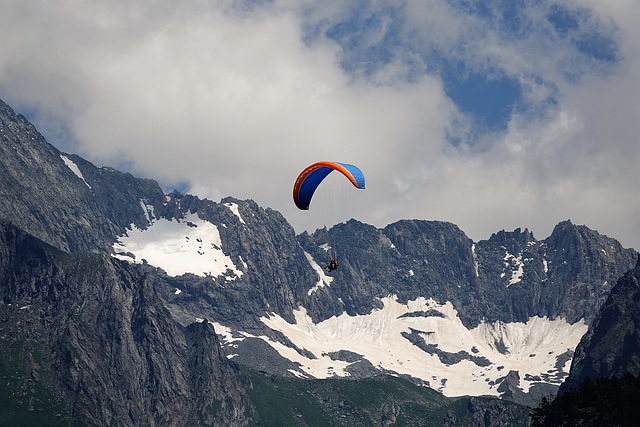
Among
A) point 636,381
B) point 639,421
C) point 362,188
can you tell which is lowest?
point 639,421

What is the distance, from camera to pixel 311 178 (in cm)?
15600

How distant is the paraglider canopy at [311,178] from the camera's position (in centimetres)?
15188

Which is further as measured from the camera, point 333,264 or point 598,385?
point 598,385

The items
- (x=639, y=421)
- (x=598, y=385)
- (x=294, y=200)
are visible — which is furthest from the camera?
(x=598, y=385)

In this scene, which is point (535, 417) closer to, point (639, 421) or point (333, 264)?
point (639, 421)

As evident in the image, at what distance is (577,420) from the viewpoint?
156 m

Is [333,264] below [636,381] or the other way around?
the other way around

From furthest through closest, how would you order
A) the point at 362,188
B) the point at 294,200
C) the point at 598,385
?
the point at 598,385 < the point at 294,200 < the point at 362,188

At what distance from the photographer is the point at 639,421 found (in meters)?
138

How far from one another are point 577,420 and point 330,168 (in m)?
61.5

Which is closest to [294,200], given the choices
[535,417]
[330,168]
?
[330,168]

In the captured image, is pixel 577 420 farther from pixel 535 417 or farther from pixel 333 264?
pixel 333 264

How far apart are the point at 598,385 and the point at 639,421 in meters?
34.0

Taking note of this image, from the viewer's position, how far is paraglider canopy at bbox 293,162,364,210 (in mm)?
151875
